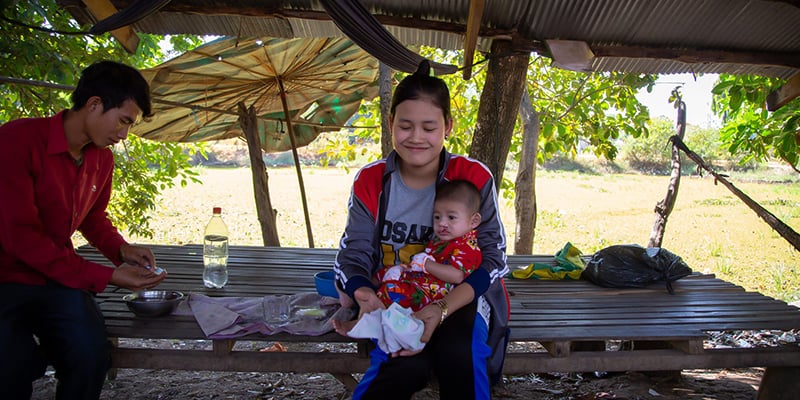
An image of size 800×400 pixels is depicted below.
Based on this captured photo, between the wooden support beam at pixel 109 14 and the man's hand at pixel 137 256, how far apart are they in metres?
1.64

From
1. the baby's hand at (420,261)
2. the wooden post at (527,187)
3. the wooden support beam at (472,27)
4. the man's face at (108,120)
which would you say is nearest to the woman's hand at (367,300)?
the baby's hand at (420,261)

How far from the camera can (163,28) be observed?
4.07 m

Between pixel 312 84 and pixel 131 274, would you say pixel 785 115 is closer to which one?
pixel 312 84

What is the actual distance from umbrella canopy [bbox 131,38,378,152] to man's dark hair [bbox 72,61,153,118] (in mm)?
1713

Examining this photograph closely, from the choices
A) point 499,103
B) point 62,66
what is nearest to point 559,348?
point 499,103

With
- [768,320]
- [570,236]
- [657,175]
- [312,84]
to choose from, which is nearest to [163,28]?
[312,84]

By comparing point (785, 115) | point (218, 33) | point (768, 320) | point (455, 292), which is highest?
point (218, 33)

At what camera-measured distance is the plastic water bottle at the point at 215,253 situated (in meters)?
3.33

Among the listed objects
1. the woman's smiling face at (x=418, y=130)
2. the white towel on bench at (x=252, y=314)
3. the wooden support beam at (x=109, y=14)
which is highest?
the wooden support beam at (x=109, y=14)

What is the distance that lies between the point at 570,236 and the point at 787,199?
782 cm

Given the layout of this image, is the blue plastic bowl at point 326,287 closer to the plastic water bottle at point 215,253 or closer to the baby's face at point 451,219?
the plastic water bottle at point 215,253

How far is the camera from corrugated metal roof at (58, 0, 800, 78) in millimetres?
3670

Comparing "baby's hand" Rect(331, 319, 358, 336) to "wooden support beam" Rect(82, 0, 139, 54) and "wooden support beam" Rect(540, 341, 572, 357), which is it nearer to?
"wooden support beam" Rect(540, 341, 572, 357)

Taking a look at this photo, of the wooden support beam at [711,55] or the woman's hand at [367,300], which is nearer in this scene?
the woman's hand at [367,300]
